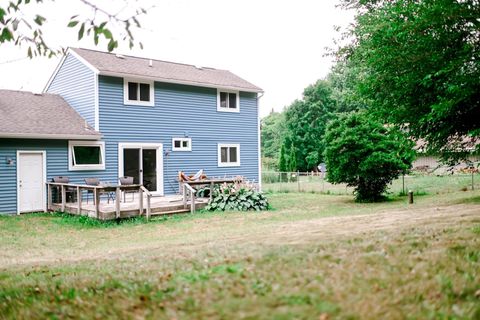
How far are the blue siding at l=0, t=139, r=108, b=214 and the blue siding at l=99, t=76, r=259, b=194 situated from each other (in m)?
1.64

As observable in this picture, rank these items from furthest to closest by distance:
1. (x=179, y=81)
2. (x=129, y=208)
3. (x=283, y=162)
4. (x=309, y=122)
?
1. (x=309, y=122)
2. (x=283, y=162)
3. (x=179, y=81)
4. (x=129, y=208)

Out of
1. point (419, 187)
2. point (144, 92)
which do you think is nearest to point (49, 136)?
point (144, 92)

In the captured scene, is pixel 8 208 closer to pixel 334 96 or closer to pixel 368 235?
pixel 368 235

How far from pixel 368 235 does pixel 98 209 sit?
29.7ft

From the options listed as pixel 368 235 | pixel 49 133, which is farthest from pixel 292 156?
pixel 368 235

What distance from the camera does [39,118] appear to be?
16531 millimetres

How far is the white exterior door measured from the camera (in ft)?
51.1

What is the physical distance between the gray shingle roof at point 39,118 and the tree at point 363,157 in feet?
30.0

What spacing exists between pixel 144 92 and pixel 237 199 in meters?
6.61

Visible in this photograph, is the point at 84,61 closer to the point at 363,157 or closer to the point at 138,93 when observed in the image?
the point at 138,93

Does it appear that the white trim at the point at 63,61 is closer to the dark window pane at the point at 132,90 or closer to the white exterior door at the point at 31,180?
the dark window pane at the point at 132,90

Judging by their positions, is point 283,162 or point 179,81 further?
point 283,162

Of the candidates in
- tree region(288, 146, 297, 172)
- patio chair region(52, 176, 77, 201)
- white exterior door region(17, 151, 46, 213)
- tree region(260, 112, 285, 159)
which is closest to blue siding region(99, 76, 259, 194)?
patio chair region(52, 176, 77, 201)

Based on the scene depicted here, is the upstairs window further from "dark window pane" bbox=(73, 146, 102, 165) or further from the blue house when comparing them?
"dark window pane" bbox=(73, 146, 102, 165)
